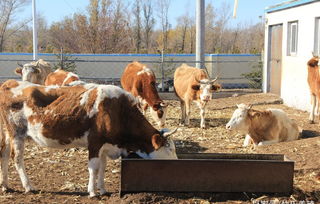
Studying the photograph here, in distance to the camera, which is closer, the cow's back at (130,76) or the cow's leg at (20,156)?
the cow's leg at (20,156)

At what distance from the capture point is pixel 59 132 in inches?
234

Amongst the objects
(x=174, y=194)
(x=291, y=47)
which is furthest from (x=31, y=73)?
(x=291, y=47)

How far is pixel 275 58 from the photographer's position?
1778cm

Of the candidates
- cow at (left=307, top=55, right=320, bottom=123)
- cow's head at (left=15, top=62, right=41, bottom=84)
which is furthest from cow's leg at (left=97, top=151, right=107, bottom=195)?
cow at (left=307, top=55, right=320, bottom=123)

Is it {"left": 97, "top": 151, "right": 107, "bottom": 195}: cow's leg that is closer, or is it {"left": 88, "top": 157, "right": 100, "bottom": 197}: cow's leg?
{"left": 88, "top": 157, "right": 100, "bottom": 197}: cow's leg

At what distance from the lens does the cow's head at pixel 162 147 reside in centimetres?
582

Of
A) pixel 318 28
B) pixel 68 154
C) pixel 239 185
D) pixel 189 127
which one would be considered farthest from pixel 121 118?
pixel 318 28

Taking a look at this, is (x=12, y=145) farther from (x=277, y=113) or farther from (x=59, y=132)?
(x=277, y=113)

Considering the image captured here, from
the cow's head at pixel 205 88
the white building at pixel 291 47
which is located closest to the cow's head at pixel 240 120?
the cow's head at pixel 205 88

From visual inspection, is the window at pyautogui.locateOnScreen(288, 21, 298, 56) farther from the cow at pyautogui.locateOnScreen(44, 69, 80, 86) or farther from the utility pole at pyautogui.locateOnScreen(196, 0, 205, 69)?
the cow at pyautogui.locateOnScreen(44, 69, 80, 86)

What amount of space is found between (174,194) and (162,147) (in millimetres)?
688

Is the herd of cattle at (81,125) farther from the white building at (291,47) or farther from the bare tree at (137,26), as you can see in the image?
the bare tree at (137,26)

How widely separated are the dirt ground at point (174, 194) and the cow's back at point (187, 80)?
96 cm

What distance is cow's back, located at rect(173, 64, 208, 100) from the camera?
12.1 metres
